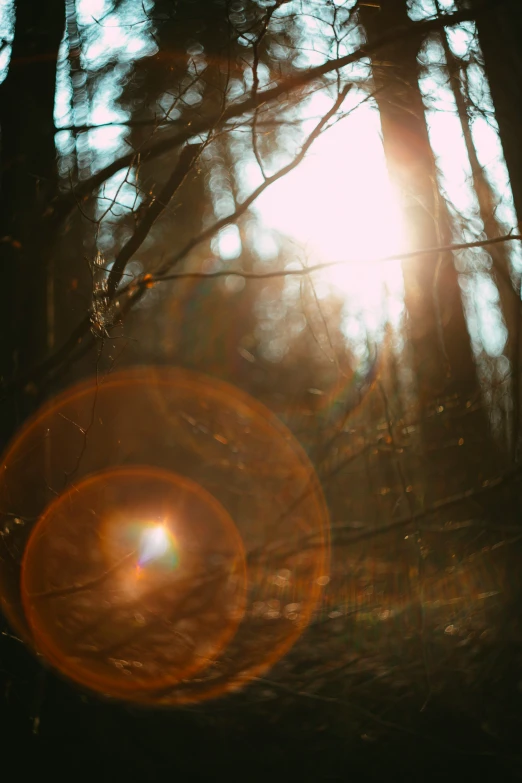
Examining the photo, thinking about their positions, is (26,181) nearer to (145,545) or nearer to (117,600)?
(145,545)

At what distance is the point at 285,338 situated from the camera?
1037 cm

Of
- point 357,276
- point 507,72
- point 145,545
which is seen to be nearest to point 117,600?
point 145,545

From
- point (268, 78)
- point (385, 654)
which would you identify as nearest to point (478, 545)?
point (385, 654)

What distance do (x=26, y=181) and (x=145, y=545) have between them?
5.42 feet

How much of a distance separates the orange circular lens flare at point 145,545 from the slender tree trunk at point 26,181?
285mm

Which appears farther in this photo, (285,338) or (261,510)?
(285,338)

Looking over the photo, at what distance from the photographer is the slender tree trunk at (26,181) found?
7.95 feet

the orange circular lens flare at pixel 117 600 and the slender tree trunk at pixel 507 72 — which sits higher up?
the slender tree trunk at pixel 507 72

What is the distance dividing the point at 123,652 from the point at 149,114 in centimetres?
250

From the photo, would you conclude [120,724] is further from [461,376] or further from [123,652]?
[461,376]

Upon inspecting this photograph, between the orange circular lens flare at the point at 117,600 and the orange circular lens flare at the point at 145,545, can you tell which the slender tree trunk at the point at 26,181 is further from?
the orange circular lens flare at the point at 117,600

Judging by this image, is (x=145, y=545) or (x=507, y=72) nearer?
(x=145, y=545)

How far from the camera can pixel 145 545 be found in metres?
2.82

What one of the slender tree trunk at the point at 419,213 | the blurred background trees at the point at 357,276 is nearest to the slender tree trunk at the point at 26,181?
the blurred background trees at the point at 357,276
